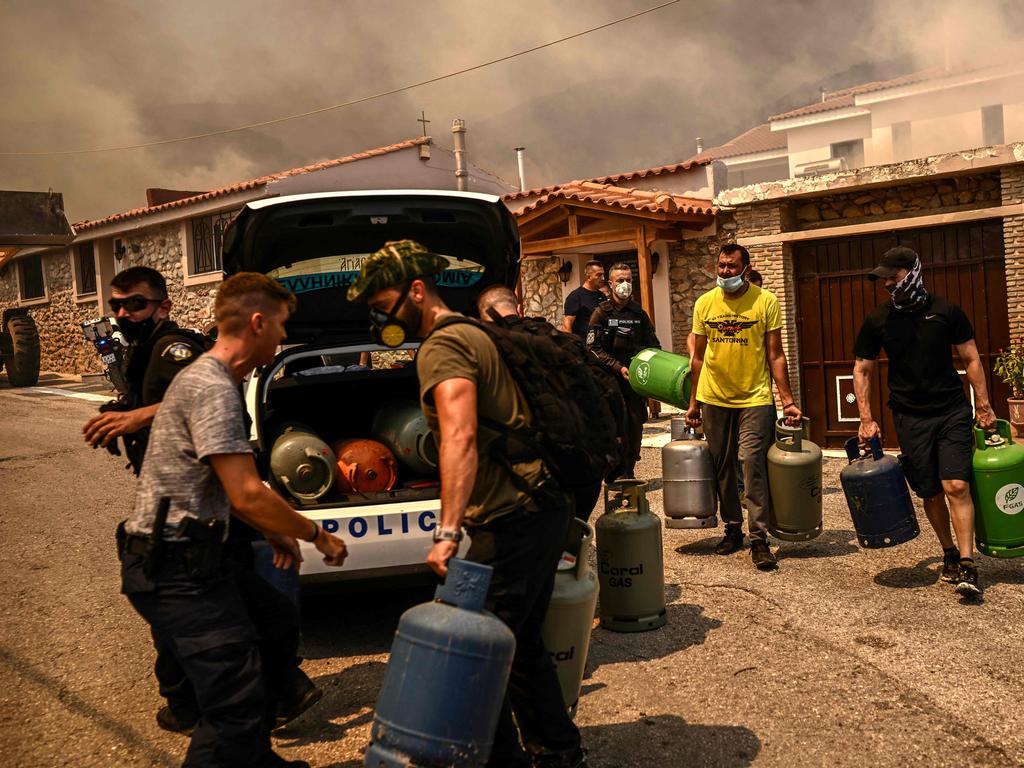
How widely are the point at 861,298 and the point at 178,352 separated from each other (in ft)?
32.1

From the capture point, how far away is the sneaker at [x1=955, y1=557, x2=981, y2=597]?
16.7 ft

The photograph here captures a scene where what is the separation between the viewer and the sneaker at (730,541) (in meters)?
6.40

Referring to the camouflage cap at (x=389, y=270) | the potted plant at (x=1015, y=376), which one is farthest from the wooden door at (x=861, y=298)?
the camouflage cap at (x=389, y=270)

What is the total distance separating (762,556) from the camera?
594 cm

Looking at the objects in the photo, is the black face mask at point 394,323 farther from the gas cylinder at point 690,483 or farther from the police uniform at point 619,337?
the police uniform at point 619,337

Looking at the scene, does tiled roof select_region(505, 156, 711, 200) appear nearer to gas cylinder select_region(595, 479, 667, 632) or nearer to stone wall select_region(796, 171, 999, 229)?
stone wall select_region(796, 171, 999, 229)

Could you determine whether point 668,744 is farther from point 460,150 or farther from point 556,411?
point 460,150

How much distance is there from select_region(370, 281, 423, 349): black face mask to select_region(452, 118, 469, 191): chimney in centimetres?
1894

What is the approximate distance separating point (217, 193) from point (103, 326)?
9078mm

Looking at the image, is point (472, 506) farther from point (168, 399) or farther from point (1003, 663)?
point (1003, 663)

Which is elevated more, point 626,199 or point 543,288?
point 626,199

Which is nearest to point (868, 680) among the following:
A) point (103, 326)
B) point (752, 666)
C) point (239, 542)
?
point (752, 666)

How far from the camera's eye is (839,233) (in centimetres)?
1166

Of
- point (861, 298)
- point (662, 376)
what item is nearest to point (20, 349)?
point (861, 298)
